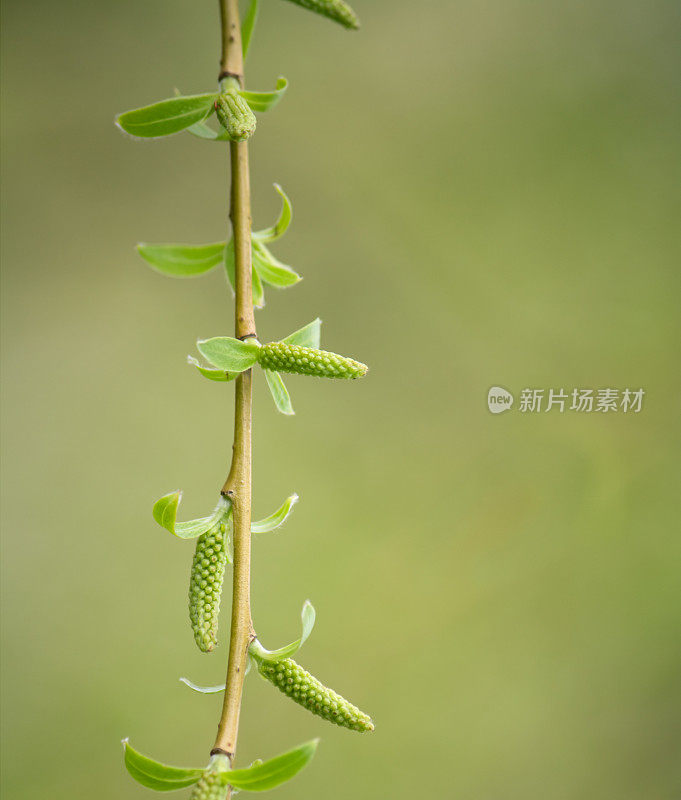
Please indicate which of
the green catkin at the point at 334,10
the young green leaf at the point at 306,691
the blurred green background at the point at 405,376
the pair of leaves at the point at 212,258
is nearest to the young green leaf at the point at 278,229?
the pair of leaves at the point at 212,258

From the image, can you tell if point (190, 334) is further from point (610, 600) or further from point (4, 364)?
point (610, 600)

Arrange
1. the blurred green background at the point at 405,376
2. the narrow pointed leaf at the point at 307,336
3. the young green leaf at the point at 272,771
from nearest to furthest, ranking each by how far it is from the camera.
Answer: the young green leaf at the point at 272,771 → the narrow pointed leaf at the point at 307,336 → the blurred green background at the point at 405,376

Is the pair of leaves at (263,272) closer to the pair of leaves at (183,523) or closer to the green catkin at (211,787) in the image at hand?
the pair of leaves at (183,523)

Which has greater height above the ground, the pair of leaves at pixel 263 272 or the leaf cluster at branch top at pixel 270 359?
the pair of leaves at pixel 263 272

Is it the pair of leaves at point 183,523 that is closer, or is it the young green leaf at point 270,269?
the pair of leaves at point 183,523

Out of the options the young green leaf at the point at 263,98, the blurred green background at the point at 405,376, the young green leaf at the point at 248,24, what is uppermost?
the young green leaf at the point at 248,24

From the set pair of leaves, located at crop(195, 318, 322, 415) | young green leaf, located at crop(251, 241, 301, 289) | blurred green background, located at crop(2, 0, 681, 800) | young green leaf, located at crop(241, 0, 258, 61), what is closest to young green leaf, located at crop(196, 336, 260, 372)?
pair of leaves, located at crop(195, 318, 322, 415)

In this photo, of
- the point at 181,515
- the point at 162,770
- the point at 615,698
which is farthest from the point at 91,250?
the point at 615,698

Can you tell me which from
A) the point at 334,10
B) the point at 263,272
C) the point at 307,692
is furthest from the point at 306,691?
the point at 334,10
